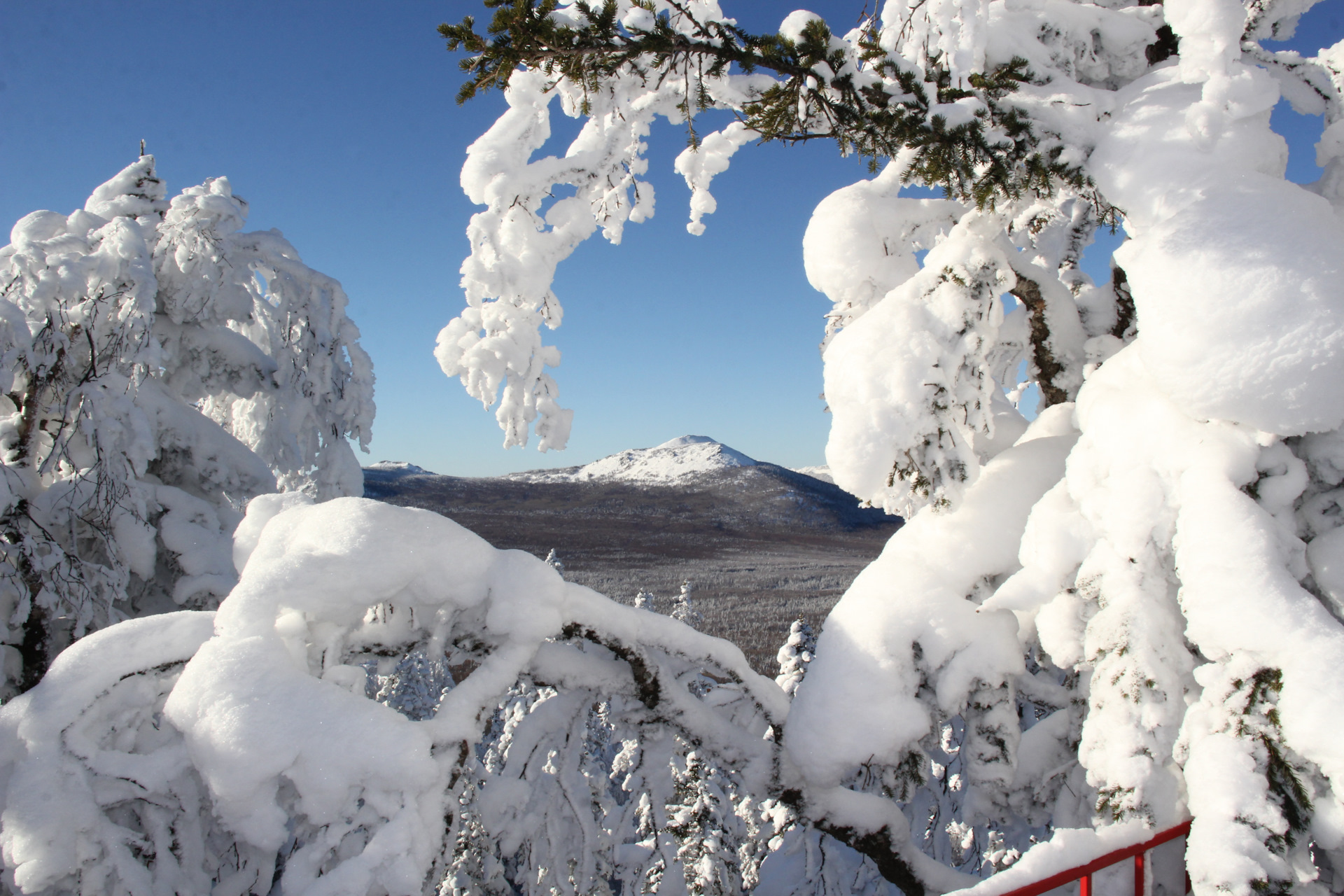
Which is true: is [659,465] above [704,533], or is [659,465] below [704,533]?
above

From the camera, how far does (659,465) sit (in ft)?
364

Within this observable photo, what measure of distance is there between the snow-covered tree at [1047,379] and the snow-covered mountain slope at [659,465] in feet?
301

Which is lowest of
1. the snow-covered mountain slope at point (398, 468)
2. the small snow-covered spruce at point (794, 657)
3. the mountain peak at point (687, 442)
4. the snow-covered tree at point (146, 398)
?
the small snow-covered spruce at point (794, 657)

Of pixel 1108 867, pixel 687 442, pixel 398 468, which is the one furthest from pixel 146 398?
pixel 687 442

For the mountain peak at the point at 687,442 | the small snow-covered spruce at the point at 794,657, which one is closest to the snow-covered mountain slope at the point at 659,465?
the mountain peak at the point at 687,442

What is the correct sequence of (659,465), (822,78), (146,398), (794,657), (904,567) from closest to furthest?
1. (822,78)
2. (904,567)
3. (146,398)
4. (794,657)
5. (659,465)

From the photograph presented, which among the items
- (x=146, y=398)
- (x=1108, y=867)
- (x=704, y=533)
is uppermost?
(x=704, y=533)

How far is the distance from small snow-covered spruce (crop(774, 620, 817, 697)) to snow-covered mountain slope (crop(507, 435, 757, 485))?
3395 inches

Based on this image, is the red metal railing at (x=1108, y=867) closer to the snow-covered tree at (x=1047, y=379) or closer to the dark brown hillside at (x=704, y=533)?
the snow-covered tree at (x=1047, y=379)

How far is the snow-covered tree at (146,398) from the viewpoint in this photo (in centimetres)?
558

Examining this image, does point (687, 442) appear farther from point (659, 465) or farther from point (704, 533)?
point (704, 533)

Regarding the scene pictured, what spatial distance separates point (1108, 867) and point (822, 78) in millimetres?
3196

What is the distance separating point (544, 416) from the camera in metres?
3.09

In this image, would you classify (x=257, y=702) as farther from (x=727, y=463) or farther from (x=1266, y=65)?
(x=727, y=463)
